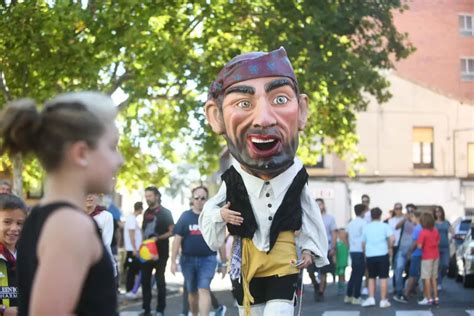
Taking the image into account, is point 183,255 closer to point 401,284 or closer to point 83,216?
point 401,284

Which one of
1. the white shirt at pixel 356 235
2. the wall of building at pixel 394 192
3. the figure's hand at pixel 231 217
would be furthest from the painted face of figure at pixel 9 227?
the wall of building at pixel 394 192

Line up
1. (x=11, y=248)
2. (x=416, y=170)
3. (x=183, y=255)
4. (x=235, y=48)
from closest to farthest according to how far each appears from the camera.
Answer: (x=11, y=248) < (x=183, y=255) < (x=235, y=48) < (x=416, y=170)

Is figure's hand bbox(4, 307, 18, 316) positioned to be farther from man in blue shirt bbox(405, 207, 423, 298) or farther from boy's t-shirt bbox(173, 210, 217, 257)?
man in blue shirt bbox(405, 207, 423, 298)

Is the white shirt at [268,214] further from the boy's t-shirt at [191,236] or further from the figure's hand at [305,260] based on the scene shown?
the boy's t-shirt at [191,236]

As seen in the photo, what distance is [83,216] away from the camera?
3369 millimetres

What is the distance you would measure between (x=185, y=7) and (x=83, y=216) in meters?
19.3

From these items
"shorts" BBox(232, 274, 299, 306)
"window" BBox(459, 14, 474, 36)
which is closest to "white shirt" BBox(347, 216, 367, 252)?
"shorts" BBox(232, 274, 299, 306)

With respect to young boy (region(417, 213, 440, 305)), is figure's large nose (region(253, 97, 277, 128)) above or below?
above

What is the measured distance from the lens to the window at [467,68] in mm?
46281

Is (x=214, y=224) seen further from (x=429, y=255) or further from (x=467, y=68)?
(x=467, y=68)

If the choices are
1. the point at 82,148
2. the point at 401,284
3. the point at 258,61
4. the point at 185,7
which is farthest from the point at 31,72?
the point at 82,148

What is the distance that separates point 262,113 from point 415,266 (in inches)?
403

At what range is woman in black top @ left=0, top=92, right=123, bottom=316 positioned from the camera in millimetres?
3254

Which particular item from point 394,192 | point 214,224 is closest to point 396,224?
point 214,224
